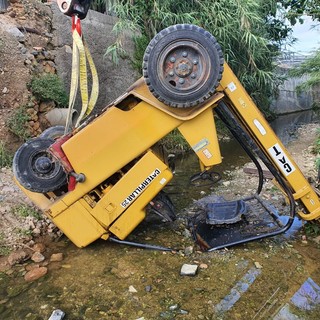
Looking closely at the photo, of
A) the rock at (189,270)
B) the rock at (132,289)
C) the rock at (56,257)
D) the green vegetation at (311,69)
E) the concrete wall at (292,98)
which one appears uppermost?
the rock at (56,257)

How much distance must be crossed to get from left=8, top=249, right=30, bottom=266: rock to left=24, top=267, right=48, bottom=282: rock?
22 cm

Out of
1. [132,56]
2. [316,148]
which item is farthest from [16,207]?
[316,148]

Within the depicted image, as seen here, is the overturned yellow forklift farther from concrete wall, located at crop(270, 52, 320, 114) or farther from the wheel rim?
concrete wall, located at crop(270, 52, 320, 114)

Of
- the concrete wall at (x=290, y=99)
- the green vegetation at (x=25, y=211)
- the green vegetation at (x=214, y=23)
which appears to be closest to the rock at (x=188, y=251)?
the green vegetation at (x=25, y=211)

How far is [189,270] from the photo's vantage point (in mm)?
2529

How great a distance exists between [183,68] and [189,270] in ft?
4.95

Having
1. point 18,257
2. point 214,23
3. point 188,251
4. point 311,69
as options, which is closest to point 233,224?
point 188,251

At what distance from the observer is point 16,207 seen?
3.40 m

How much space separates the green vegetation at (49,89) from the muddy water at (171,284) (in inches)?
106

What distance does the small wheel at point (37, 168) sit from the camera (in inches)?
105

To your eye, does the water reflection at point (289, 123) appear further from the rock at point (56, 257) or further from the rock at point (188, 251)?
the rock at point (56, 257)

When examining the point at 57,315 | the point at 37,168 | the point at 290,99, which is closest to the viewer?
the point at 57,315

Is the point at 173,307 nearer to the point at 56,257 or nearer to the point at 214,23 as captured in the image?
the point at 56,257

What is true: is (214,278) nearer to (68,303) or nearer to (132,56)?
(68,303)
